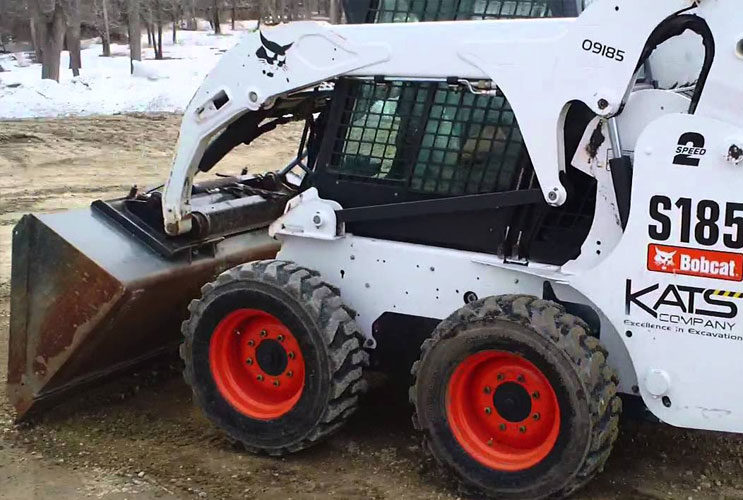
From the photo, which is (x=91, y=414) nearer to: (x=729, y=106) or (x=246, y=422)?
(x=246, y=422)

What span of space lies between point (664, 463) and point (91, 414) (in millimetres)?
2789

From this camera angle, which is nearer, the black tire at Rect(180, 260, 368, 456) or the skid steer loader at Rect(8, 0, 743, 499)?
the skid steer loader at Rect(8, 0, 743, 499)

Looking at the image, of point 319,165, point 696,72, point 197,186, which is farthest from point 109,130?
point 696,72


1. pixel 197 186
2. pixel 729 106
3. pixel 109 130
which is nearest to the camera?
pixel 729 106

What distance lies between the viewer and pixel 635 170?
3.59 m

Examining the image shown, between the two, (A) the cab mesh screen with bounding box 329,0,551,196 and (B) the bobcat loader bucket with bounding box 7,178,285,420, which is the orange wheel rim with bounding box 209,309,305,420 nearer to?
(B) the bobcat loader bucket with bounding box 7,178,285,420

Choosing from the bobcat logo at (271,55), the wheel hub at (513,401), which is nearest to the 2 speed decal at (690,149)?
the wheel hub at (513,401)

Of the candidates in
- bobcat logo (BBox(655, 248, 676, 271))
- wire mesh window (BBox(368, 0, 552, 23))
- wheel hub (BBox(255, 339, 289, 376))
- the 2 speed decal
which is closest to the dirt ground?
wheel hub (BBox(255, 339, 289, 376))

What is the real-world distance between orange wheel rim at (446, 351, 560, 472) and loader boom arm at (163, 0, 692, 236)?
27.3 inches

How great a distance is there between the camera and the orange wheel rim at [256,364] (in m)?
4.36

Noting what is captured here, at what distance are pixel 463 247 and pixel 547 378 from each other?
2.45ft

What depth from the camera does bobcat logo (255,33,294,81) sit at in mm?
4297

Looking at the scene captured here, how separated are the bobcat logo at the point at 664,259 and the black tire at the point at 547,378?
368 mm

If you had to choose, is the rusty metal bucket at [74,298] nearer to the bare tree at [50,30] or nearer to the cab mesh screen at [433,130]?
the cab mesh screen at [433,130]
